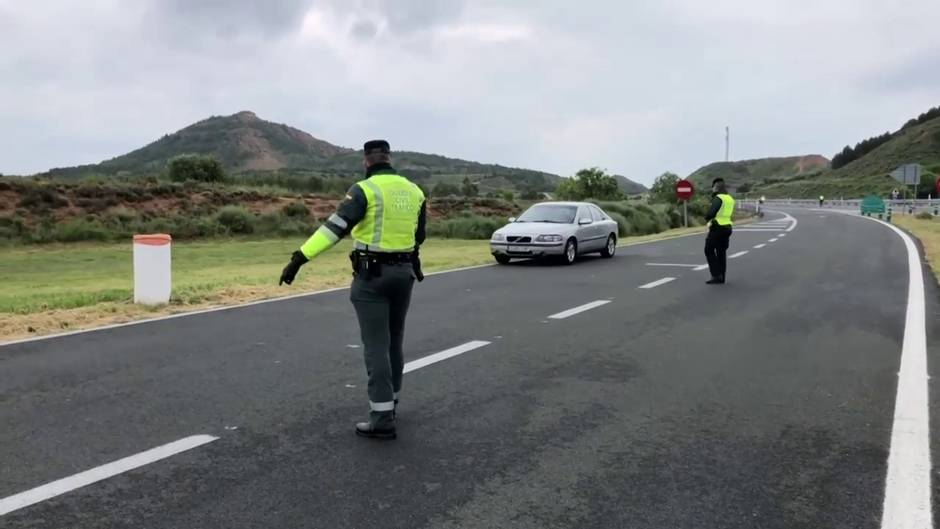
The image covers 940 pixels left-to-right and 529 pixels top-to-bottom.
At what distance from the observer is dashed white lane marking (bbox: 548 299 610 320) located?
10102mm

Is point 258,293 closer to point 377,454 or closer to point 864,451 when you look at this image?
point 377,454

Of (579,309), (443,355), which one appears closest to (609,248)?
(579,309)

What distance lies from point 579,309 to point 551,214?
902 centimetres

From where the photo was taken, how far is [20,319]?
9.67 metres

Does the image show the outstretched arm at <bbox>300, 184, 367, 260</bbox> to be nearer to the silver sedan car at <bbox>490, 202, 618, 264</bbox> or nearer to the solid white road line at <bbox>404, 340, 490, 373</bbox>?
the solid white road line at <bbox>404, 340, 490, 373</bbox>

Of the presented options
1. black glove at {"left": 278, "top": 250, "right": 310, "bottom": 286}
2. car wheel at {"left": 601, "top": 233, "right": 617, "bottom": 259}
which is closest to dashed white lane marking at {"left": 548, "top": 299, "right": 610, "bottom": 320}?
black glove at {"left": 278, "top": 250, "right": 310, "bottom": 286}

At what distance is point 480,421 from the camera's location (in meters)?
5.38

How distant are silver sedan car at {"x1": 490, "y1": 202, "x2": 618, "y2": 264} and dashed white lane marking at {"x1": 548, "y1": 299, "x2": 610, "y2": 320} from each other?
6.48 m

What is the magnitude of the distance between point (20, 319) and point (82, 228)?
24728 millimetres

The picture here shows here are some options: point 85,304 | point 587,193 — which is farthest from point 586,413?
point 587,193

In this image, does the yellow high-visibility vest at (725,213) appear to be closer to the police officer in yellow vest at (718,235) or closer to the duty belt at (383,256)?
the police officer in yellow vest at (718,235)

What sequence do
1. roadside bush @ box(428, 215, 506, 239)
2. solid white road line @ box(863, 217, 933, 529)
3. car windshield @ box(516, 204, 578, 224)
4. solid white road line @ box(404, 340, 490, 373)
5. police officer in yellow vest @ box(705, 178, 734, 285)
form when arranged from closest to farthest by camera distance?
solid white road line @ box(863, 217, 933, 529) → solid white road line @ box(404, 340, 490, 373) → police officer in yellow vest @ box(705, 178, 734, 285) → car windshield @ box(516, 204, 578, 224) → roadside bush @ box(428, 215, 506, 239)

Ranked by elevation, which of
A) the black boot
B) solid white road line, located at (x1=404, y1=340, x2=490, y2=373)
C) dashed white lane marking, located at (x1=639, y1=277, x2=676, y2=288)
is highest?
dashed white lane marking, located at (x1=639, y1=277, x2=676, y2=288)

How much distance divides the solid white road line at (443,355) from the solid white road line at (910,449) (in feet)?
12.1
